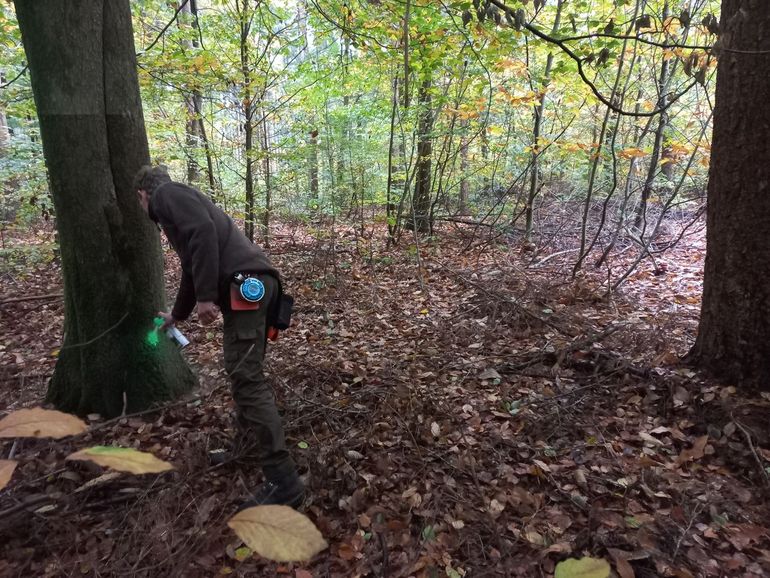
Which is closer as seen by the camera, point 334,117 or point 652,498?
point 652,498

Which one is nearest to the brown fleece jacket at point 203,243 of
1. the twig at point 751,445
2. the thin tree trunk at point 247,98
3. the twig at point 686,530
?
the twig at point 686,530

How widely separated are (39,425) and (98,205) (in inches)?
109

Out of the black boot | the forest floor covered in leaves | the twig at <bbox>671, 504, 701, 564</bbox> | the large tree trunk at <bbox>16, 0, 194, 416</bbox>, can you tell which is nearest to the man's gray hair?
the large tree trunk at <bbox>16, 0, 194, 416</bbox>

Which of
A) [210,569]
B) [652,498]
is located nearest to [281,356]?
[210,569]

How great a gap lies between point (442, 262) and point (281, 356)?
4461 millimetres

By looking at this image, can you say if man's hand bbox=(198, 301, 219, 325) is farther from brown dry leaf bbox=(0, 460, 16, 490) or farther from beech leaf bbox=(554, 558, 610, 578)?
beech leaf bbox=(554, 558, 610, 578)

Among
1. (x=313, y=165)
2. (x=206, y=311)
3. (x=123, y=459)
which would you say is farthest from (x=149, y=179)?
(x=313, y=165)

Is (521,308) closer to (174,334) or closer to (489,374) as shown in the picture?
(489,374)

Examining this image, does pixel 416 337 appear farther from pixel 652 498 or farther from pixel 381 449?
pixel 652 498

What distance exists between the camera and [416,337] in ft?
16.6

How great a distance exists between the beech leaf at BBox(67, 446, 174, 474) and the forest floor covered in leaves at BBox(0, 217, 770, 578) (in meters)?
1.10

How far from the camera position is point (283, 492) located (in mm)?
2703

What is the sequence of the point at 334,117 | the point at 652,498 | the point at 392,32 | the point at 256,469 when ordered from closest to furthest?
1. the point at 652,498
2. the point at 256,469
3. the point at 392,32
4. the point at 334,117

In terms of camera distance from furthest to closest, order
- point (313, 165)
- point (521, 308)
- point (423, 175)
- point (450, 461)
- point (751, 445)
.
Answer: point (423, 175) < point (313, 165) < point (521, 308) < point (450, 461) < point (751, 445)
